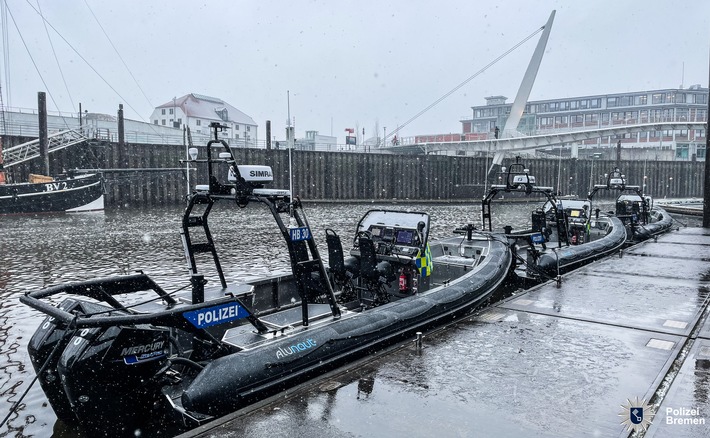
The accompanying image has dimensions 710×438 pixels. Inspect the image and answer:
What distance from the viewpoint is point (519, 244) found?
16.0m

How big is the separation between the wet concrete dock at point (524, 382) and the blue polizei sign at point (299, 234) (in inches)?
64.5

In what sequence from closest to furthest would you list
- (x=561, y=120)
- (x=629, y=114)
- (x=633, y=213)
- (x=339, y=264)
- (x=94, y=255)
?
(x=339, y=264) → (x=94, y=255) → (x=633, y=213) → (x=629, y=114) → (x=561, y=120)

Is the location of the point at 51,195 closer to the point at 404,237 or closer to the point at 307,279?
the point at 404,237

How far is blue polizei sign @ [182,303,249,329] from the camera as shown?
17.5ft

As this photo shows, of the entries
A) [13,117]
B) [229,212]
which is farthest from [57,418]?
[13,117]

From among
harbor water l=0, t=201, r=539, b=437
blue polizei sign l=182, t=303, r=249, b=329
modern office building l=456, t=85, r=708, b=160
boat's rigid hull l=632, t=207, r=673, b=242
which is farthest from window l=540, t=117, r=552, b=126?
blue polizei sign l=182, t=303, r=249, b=329

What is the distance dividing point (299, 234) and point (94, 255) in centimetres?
1238

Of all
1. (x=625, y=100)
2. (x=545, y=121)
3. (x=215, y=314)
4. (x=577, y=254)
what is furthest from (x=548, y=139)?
(x=215, y=314)

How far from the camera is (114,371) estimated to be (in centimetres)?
487

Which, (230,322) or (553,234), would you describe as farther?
(553,234)

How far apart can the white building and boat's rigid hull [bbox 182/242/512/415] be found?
214ft

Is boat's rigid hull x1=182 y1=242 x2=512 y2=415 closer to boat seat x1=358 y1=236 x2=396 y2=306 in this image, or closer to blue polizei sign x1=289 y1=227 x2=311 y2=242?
boat seat x1=358 y1=236 x2=396 y2=306

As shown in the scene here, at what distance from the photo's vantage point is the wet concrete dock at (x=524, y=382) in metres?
4.88

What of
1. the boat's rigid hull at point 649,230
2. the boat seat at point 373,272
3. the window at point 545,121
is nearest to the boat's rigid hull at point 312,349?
the boat seat at point 373,272
